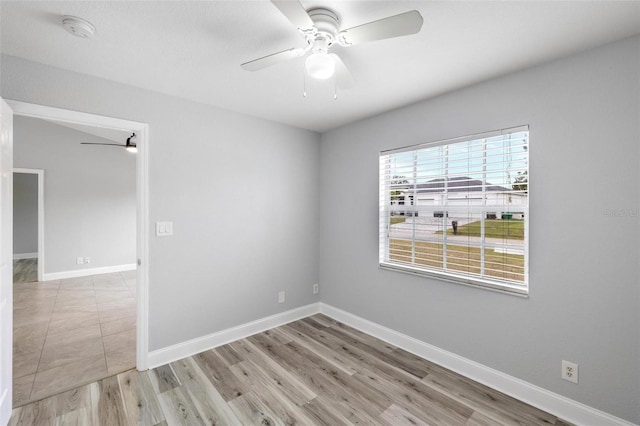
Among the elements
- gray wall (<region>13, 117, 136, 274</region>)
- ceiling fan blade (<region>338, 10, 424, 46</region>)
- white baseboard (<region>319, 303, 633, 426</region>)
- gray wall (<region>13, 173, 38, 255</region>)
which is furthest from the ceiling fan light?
gray wall (<region>13, 173, 38, 255</region>)

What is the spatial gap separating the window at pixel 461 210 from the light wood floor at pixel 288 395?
85 centimetres

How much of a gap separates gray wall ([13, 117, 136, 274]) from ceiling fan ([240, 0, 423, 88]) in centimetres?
595

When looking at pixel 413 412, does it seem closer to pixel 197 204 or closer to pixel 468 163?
pixel 468 163

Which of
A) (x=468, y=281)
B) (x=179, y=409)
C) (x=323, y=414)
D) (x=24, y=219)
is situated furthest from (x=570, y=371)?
(x=24, y=219)

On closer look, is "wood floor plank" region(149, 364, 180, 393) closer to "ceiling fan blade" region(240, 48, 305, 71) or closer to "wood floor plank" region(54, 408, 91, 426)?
"wood floor plank" region(54, 408, 91, 426)

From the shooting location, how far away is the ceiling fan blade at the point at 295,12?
1.13 metres

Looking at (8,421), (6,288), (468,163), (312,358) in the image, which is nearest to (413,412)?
(312,358)

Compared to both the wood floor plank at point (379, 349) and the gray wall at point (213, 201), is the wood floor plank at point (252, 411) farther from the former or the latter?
the wood floor plank at point (379, 349)

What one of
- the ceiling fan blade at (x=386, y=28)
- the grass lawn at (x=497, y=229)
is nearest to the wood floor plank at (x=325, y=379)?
the grass lawn at (x=497, y=229)

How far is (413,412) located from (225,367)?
5.19 ft

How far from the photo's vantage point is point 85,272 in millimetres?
5652

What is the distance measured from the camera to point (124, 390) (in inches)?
84.3

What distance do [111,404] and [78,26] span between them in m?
2.44

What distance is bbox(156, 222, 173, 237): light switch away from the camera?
8.17 feet
